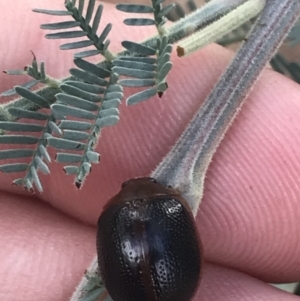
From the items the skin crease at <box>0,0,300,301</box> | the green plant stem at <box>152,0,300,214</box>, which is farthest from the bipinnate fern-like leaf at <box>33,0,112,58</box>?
the skin crease at <box>0,0,300,301</box>

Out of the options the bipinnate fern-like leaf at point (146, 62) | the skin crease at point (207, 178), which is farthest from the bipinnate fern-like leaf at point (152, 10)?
the skin crease at point (207, 178)

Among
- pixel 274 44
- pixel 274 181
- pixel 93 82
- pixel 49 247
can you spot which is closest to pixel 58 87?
pixel 93 82

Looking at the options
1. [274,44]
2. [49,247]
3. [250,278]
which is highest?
[274,44]

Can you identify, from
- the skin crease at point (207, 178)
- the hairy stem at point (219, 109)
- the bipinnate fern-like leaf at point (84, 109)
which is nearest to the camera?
the bipinnate fern-like leaf at point (84, 109)

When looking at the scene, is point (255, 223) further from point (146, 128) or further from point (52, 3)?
point (52, 3)

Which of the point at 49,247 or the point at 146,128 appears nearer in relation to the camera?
the point at 146,128

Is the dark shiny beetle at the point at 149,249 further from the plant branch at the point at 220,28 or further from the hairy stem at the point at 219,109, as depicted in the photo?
the plant branch at the point at 220,28
